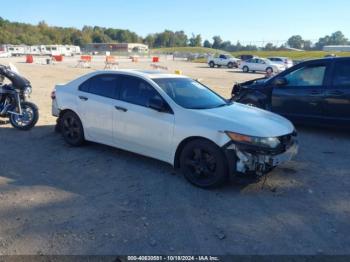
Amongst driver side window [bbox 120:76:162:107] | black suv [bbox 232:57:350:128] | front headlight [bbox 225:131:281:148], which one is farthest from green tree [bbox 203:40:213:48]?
front headlight [bbox 225:131:281:148]

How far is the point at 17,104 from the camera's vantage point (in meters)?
8.15

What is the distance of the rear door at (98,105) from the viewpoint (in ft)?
20.2

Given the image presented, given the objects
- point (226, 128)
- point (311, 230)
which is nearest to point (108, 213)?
point (226, 128)

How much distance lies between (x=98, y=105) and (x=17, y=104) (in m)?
2.83

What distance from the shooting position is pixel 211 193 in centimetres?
497

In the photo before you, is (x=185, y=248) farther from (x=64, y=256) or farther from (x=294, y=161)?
(x=294, y=161)

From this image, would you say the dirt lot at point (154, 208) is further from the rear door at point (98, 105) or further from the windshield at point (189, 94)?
the windshield at point (189, 94)

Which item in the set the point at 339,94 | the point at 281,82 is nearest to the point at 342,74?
the point at 339,94

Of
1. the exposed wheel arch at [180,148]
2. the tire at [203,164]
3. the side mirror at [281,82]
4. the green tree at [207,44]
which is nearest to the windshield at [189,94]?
the exposed wheel arch at [180,148]

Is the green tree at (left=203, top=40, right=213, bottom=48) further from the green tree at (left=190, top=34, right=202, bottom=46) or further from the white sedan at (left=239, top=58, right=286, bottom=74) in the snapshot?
the white sedan at (left=239, top=58, right=286, bottom=74)

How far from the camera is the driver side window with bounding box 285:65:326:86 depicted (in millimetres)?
8164

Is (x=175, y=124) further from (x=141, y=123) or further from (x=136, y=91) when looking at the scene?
(x=136, y=91)

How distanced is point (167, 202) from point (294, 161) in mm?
2824

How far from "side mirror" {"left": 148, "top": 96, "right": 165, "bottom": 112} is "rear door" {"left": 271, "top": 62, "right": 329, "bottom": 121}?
13.3 ft
